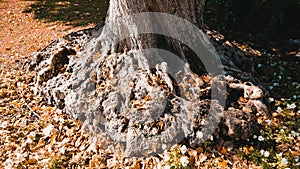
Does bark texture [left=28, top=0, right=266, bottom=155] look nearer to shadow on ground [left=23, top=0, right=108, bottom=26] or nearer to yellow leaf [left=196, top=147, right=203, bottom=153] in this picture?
yellow leaf [left=196, top=147, right=203, bottom=153]

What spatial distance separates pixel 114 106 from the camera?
11.7ft

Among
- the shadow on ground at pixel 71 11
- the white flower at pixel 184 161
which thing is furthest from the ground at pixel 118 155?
the shadow on ground at pixel 71 11

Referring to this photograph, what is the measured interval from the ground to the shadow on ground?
6.35 ft

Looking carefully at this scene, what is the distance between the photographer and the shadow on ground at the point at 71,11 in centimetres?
727

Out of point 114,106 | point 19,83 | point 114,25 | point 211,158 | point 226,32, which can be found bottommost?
point 211,158

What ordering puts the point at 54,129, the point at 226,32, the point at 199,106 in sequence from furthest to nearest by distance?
the point at 226,32 < the point at 54,129 < the point at 199,106

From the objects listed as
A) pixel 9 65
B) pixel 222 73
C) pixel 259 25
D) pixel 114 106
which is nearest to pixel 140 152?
pixel 114 106

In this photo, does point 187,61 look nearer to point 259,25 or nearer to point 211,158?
point 211,158

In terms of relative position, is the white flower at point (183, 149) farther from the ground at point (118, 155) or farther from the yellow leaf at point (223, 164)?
the yellow leaf at point (223, 164)

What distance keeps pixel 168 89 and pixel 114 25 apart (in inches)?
42.0

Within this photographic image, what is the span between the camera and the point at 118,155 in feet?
11.0

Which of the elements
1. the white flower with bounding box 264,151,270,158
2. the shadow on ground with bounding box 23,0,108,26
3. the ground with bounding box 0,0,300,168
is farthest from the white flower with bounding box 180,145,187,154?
the shadow on ground with bounding box 23,0,108,26

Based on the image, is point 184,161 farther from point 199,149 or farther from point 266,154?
point 266,154

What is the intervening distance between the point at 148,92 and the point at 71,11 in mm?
5174
